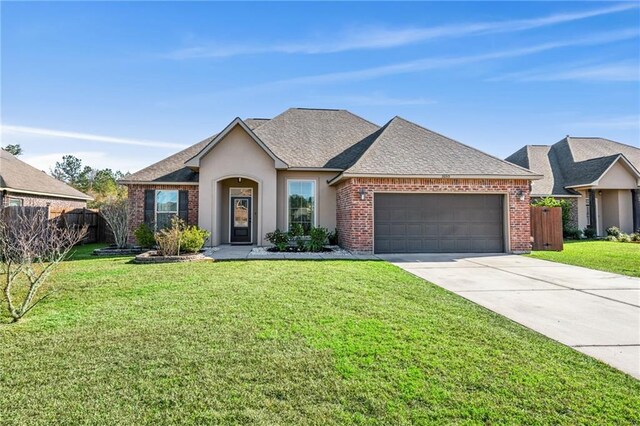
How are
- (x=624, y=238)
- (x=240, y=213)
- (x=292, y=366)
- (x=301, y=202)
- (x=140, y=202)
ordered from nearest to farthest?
(x=292, y=366) → (x=140, y=202) → (x=301, y=202) → (x=240, y=213) → (x=624, y=238)

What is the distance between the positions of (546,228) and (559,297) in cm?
949

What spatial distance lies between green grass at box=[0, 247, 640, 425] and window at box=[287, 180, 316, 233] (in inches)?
353

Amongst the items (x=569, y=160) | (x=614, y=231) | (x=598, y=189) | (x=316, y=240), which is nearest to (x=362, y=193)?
(x=316, y=240)

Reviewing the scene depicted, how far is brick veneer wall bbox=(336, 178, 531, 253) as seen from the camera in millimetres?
12312

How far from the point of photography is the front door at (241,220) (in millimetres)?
15836

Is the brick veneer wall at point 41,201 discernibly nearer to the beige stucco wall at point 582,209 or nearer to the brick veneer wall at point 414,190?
the brick veneer wall at point 414,190

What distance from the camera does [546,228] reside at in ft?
46.2

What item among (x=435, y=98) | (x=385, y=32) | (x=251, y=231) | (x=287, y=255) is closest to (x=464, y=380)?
(x=287, y=255)

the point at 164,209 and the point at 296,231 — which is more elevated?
the point at 164,209

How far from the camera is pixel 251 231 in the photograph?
52.2 ft

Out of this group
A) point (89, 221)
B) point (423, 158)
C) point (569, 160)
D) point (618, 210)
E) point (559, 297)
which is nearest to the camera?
point (559, 297)

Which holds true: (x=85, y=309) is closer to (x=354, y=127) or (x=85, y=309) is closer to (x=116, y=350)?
(x=116, y=350)

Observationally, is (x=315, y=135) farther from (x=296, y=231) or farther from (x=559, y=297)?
(x=559, y=297)

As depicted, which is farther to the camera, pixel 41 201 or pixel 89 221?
pixel 89 221
